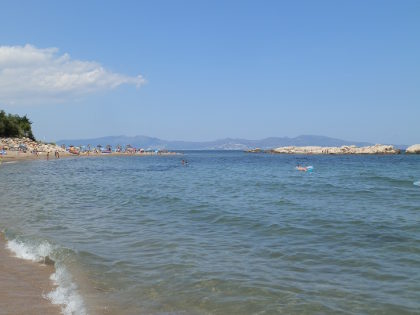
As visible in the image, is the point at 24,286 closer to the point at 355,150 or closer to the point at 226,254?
the point at 226,254

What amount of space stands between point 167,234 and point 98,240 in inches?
81.8

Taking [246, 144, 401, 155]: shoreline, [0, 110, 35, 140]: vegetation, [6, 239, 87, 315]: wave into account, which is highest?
[0, 110, 35, 140]: vegetation

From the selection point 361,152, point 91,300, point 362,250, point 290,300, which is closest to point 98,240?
point 91,300

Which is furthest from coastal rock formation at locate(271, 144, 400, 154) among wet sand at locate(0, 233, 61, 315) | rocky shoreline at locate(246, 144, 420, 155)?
wet sand at locate(0, 233, 61, 315)

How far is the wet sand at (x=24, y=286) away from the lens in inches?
231

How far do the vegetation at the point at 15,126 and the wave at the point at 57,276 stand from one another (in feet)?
246

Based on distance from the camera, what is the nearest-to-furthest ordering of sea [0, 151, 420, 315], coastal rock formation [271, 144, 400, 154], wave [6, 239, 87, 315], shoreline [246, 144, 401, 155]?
wave [6, 239, 87, 315], sea [0, 151, 420, 315], shoreline [246, 144, 401, 155], coastal rock formation [271, 144, 400, 154]

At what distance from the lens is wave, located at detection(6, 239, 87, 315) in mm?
6191

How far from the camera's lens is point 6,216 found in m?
14.8

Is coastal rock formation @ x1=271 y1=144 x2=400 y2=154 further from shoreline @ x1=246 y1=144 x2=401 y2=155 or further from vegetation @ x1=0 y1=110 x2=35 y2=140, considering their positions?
vegetation @ x1=0 y1=110 x2=35 y2=140

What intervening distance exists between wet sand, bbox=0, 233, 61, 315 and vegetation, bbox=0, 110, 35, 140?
76.8 meters

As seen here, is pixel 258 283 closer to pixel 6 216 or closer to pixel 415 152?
pixel 6 216

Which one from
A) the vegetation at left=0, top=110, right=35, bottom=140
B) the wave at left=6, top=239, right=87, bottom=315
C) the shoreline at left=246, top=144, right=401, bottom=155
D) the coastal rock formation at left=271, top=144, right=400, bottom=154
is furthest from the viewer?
the coastal rock formation at left=271, top=144, right=400, bottom=154

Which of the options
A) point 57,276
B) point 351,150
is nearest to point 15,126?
point 57,276
